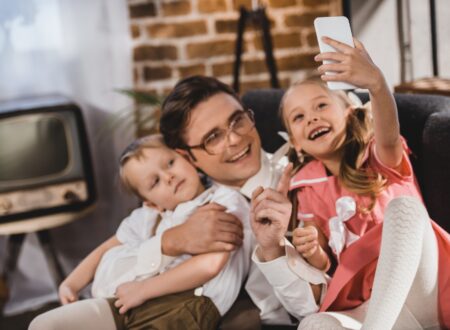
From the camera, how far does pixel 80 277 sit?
5.43 ft

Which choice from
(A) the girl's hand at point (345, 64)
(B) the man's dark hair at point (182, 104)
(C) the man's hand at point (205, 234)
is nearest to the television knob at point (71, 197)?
(B) the man's dark hair at point (182, 104)

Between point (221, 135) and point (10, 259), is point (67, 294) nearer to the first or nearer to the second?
point (221, 135)

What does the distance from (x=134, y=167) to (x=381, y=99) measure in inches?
23.6

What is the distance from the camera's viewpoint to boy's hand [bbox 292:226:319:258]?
1.31 metres

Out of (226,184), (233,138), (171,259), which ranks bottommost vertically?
(171,259)

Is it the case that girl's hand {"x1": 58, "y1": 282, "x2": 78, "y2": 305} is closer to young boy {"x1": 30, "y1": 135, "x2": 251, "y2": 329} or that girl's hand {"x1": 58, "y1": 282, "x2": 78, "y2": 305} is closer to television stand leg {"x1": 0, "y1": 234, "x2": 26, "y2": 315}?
young boy {"x1": 30, "y1": 135, "x2": 251, "y2": 329}

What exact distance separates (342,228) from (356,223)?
35 millimetres

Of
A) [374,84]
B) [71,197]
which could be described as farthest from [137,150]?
[71,197]

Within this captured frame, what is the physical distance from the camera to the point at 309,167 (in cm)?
152

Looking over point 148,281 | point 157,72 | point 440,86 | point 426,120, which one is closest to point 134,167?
point 148,281

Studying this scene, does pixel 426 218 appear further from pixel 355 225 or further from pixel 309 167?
pixel 309 167

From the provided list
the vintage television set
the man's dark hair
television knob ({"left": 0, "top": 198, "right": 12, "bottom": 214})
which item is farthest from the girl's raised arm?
television knob ({"left": 0, "top": 198, "right": 12, "bottom": 214})

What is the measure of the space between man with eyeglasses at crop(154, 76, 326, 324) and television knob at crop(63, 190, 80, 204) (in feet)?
3.19

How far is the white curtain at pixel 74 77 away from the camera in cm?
287
